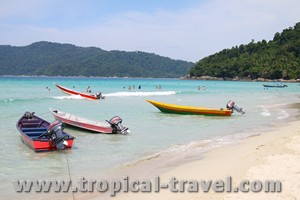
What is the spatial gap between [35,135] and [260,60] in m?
145

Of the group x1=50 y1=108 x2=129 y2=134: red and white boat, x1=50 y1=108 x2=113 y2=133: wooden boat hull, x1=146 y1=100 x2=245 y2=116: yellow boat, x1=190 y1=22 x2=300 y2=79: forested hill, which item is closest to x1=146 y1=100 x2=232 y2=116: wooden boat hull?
x1=146 y1=100 x2=245 y2=116: yellow boat

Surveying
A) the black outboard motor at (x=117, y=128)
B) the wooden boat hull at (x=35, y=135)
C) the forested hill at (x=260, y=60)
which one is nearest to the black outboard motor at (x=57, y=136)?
the wooden boat hull at (x=35, y=135)

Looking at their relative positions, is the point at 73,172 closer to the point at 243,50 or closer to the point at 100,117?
→ the point at 100,117

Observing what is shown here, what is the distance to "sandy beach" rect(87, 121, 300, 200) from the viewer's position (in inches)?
280

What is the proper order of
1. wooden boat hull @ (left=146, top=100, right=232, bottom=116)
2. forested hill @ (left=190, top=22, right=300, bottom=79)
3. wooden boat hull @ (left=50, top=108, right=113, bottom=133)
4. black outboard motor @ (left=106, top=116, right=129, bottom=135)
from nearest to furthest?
black outboard motor @ (left=106, top=116, right=129, bottom=135) < wooden boat hull @ (left=50, top=108, right=113, bottom=133) < wooden boat hull @ (left=146, top=100, right=232, bottom=116) < forested hill @ (left=190, top=22, right=300, bottom=79)

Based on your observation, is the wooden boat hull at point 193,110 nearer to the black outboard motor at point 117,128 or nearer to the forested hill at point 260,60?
the black outboard motor at point 117,128

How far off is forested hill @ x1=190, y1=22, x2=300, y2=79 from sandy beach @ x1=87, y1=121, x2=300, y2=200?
125 metres

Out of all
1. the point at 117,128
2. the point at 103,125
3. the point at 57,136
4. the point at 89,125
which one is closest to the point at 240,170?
the point at 57,136

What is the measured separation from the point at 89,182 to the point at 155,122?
39.8 feet

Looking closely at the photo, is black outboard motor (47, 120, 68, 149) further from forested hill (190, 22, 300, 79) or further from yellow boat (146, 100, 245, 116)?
forested hill (190, 22, 300, 79)

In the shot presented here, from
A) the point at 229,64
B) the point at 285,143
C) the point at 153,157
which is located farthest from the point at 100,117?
the point at 229,64

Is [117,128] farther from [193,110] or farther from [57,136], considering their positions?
[193,110]

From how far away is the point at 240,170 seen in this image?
28.8 ft

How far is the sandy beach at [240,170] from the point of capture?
23.3 feet
